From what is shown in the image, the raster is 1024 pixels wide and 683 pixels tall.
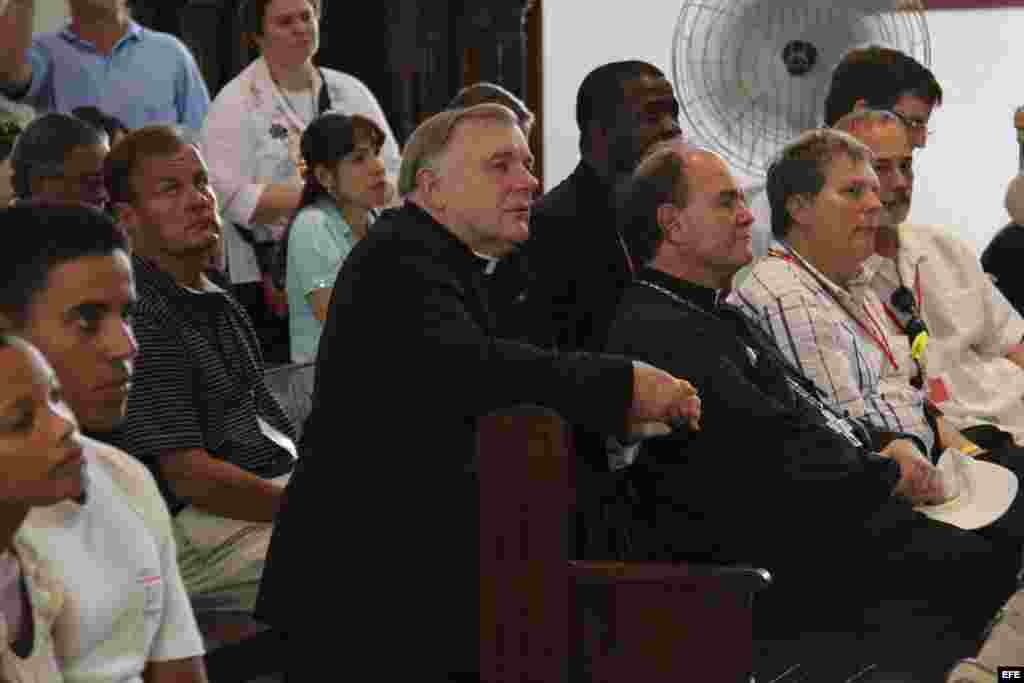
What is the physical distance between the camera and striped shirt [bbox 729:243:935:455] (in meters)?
3.92

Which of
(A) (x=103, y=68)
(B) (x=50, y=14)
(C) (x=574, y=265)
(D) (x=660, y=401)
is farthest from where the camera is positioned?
(B) (x=50, y=14)

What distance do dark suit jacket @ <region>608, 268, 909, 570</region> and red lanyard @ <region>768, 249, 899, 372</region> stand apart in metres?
0.57

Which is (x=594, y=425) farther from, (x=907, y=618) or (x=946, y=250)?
(x=946, y=250)

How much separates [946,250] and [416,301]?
2296 mm

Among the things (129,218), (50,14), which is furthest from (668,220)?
(50,14)

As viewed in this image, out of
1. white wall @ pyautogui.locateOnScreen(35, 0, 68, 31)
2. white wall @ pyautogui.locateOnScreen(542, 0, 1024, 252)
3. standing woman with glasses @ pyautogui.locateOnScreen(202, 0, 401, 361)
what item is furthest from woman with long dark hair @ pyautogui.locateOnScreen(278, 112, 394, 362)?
white wall @ pyautogui.locateOnScreen(542, 0, 1024, 252)

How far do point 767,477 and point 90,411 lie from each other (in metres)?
1.69

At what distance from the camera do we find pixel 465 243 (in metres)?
3.17

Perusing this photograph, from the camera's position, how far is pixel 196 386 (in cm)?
345

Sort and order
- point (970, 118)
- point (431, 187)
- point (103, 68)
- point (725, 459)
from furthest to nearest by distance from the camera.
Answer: point (970, 118) < point (103, 68) < point (725, 459) < point (431, 187)

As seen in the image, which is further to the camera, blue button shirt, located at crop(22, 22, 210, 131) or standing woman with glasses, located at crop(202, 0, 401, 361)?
standing woman with glasses, located at crop(202, 0, 401, 361)

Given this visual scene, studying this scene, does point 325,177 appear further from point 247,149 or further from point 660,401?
point 660,401

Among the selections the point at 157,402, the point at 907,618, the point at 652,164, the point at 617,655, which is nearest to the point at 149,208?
the point at 157,402

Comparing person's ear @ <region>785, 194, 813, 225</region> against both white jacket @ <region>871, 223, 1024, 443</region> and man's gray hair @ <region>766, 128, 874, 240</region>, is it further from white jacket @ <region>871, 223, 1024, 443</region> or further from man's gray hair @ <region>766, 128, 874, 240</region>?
white jacket @ <region>871, 223, 1024, 443</region>
